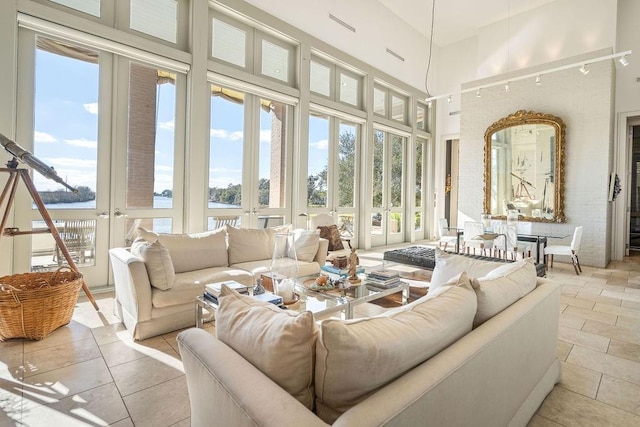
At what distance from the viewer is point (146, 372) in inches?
86.6

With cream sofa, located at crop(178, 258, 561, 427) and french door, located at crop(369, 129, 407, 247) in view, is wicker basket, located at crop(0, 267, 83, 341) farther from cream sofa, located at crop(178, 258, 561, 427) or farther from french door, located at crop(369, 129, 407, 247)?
french door, located at crop(369, 129, 407, 247)

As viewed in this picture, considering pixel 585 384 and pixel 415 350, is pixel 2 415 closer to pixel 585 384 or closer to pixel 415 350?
pixel 415 350

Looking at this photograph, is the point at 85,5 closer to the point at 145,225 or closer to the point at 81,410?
the point at 145,225

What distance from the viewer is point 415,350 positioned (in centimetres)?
102

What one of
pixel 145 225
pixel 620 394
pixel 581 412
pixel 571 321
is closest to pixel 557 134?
pixel 571 321

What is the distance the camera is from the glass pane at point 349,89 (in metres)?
6.90

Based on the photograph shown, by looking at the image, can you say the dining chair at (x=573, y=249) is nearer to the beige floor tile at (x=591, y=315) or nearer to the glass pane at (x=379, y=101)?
the beige floor tile at (x=591, y=315)

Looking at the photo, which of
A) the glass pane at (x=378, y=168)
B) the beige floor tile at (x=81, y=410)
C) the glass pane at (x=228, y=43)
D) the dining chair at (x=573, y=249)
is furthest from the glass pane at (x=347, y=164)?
the beige floor tile at (x=81, y=410)

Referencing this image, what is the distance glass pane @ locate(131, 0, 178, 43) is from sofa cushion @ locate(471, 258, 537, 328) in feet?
15.9

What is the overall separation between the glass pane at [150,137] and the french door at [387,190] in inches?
168

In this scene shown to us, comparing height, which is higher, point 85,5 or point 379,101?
point 379,101

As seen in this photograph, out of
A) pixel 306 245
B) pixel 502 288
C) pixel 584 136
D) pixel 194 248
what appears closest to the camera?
pixel 502 288

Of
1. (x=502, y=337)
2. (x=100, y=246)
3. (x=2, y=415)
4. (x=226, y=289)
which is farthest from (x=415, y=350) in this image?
(x=100, y=246)

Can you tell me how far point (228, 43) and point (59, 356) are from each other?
455 cm
